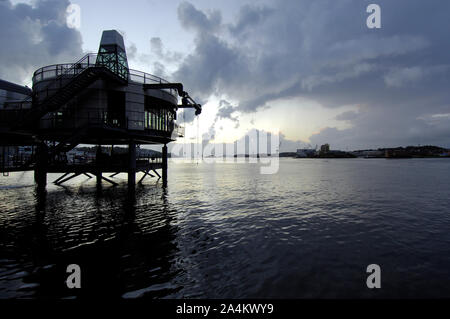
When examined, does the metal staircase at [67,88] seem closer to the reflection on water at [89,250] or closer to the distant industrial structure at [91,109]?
the distant industrial structure at [91,109]

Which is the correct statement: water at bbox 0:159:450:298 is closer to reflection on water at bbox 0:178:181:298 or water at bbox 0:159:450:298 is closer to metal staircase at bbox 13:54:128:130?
reflection on water at bbox 0:178:181:298

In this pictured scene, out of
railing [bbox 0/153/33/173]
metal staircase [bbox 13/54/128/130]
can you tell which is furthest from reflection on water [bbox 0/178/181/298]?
railing [bbox 0/153/33/173]

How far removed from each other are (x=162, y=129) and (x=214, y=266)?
22178mm

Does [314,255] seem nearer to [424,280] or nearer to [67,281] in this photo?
[424,280]

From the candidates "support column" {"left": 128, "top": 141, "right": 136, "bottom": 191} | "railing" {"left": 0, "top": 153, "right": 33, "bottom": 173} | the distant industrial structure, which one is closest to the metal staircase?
the distant industrial structure

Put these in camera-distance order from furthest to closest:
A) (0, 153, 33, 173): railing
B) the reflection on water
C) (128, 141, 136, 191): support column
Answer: (0, 153, 33, 173): railing < (128, 141, 136, 191): support column < the reflection on water

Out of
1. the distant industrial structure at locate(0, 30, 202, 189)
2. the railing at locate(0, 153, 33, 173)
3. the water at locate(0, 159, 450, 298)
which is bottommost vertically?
the water at locate(0, 159, 450, 298)

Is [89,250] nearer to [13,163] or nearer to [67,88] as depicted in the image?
[67,88]

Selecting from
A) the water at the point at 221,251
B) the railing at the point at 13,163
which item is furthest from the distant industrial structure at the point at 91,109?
the railing at the point at 13,163

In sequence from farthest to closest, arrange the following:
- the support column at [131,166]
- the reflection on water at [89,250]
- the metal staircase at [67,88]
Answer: the support column at [131,166], the metal staircase at [67,88], the reflection on water at [89,250]

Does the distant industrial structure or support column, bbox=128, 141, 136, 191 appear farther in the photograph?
support column, bbox=128, 141, 136, 191

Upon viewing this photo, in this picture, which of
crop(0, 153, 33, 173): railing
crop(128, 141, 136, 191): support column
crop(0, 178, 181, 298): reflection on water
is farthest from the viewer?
crop(0, 153, 33, 173): railing

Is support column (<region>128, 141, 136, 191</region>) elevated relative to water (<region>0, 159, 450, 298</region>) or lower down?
elevated
